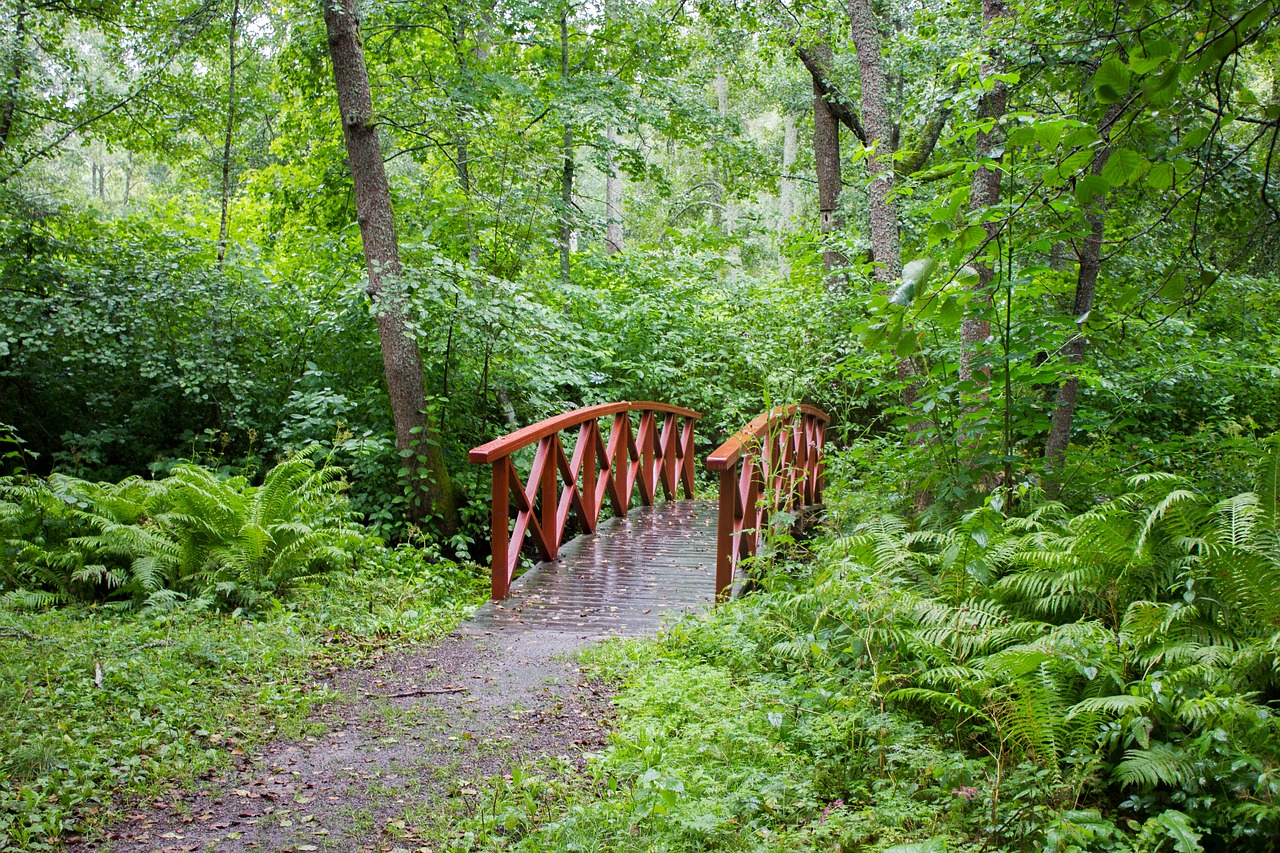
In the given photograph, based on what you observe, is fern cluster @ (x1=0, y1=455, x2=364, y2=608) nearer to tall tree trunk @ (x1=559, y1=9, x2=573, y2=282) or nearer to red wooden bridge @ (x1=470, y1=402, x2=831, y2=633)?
red wooden bridge @ (x1=470, y1=402, x2=831, y2=633)

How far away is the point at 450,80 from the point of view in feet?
31.0

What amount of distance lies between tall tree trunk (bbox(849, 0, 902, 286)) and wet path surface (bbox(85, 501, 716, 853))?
4.08m

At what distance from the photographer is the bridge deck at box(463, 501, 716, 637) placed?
17.1 ft

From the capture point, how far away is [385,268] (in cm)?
681

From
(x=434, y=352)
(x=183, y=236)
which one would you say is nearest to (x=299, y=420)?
(x=434, y=352)

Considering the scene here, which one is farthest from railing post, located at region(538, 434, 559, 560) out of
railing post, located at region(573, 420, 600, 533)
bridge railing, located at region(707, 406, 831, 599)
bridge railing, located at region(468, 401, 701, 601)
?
bridge railing, located at region(707, 406, 831, 599)

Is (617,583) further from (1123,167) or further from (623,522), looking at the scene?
→ (1123,167)

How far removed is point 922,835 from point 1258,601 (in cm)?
151

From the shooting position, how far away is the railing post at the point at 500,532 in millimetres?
5742

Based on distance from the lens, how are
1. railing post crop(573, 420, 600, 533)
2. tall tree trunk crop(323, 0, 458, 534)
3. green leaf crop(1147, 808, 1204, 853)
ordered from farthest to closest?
railing post crop(573, 420, 600, 533) → tall tree trunk crop(323, 0, 458, 534) → green leaf crop(1147, 808, 1204, 853)

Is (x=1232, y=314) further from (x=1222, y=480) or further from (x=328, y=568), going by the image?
(x=328, y=568)

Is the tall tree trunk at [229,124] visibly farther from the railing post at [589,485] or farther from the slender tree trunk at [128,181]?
the slender tree trunk at [128,181]

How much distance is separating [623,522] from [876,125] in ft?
14.5

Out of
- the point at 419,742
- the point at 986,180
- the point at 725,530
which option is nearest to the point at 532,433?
the point at 725,530
